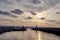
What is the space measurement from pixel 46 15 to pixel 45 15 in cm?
6

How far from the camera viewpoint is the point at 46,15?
1007cm

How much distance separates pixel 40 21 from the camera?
1044 centimetres

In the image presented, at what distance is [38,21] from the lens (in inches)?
414

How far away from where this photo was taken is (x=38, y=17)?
394 inches

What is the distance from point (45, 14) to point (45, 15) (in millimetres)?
77

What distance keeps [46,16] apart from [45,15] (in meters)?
0.07

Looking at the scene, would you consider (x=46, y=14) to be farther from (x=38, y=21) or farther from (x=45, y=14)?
(x=38, y=21)

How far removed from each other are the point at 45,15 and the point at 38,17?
1.18 ft

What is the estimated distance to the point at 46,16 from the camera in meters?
10.1

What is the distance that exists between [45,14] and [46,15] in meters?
0.07

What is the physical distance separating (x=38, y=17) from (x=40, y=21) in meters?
0.48

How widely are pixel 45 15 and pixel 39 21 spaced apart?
498 mm

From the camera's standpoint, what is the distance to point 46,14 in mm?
10000

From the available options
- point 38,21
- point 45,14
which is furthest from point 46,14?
point 38,21
